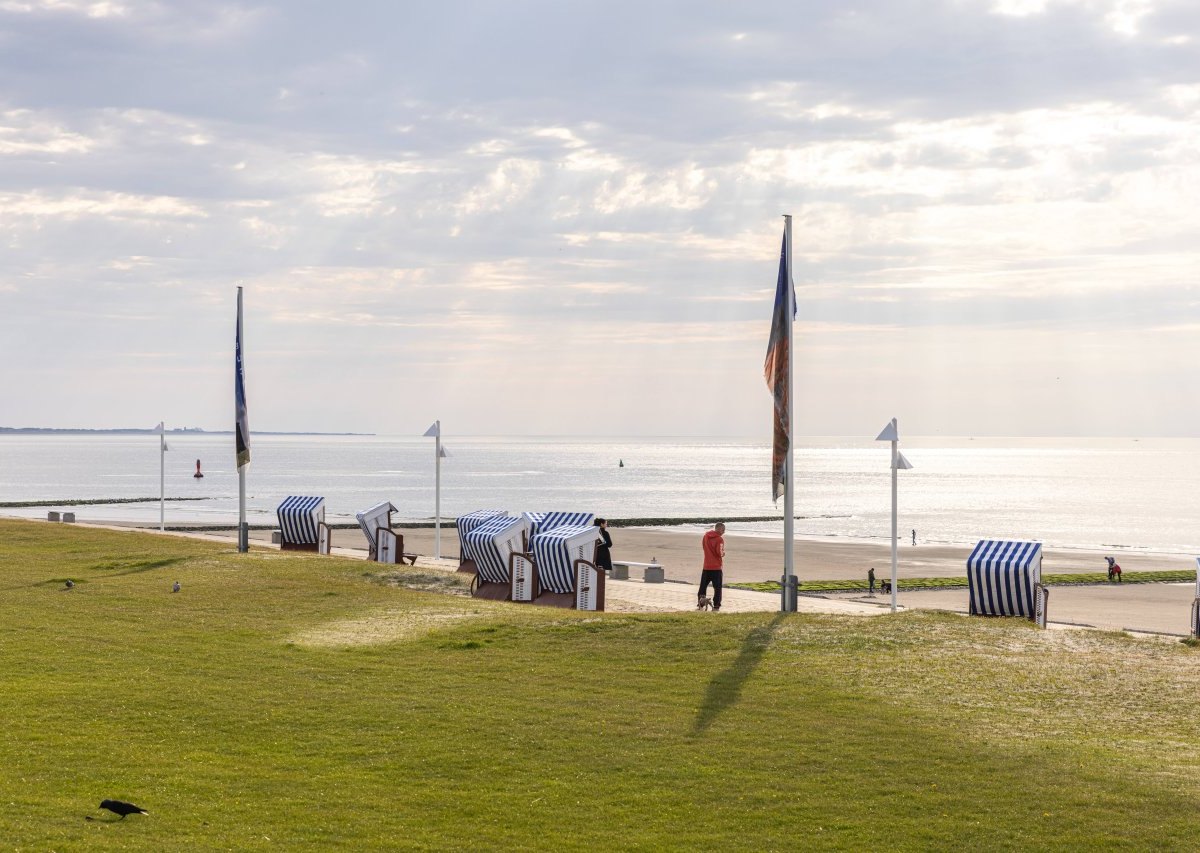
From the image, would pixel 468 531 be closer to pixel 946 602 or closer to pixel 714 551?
pixel 714 551

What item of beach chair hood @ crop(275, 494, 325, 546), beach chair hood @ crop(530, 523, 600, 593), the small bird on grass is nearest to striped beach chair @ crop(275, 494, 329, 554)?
beach chair hood @ crop(275, 494, 325, 546)

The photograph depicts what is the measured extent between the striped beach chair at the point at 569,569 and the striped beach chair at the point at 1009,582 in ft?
20.8

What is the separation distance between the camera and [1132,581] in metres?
45.6

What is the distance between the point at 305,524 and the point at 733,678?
21.6 metres

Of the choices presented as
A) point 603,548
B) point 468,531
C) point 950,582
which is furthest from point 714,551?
point 950,582

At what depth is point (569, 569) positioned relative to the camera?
22.5 metres

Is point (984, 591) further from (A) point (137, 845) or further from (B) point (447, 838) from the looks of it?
(A) point (137, 845)

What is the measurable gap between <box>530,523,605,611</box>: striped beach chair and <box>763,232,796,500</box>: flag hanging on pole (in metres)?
4.46

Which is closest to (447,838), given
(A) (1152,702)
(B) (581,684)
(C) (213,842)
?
(C) (213,842)

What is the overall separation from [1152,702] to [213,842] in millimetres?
9754

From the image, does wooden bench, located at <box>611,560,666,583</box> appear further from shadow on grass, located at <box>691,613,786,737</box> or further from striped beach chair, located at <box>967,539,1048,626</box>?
shadow on grass, located at <box>691,613,786,737</box>

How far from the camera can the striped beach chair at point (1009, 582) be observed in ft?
66.0

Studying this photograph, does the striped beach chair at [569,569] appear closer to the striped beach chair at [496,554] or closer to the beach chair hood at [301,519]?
the striped beach chair at [496,554]

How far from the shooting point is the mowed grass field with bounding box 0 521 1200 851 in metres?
9.20
